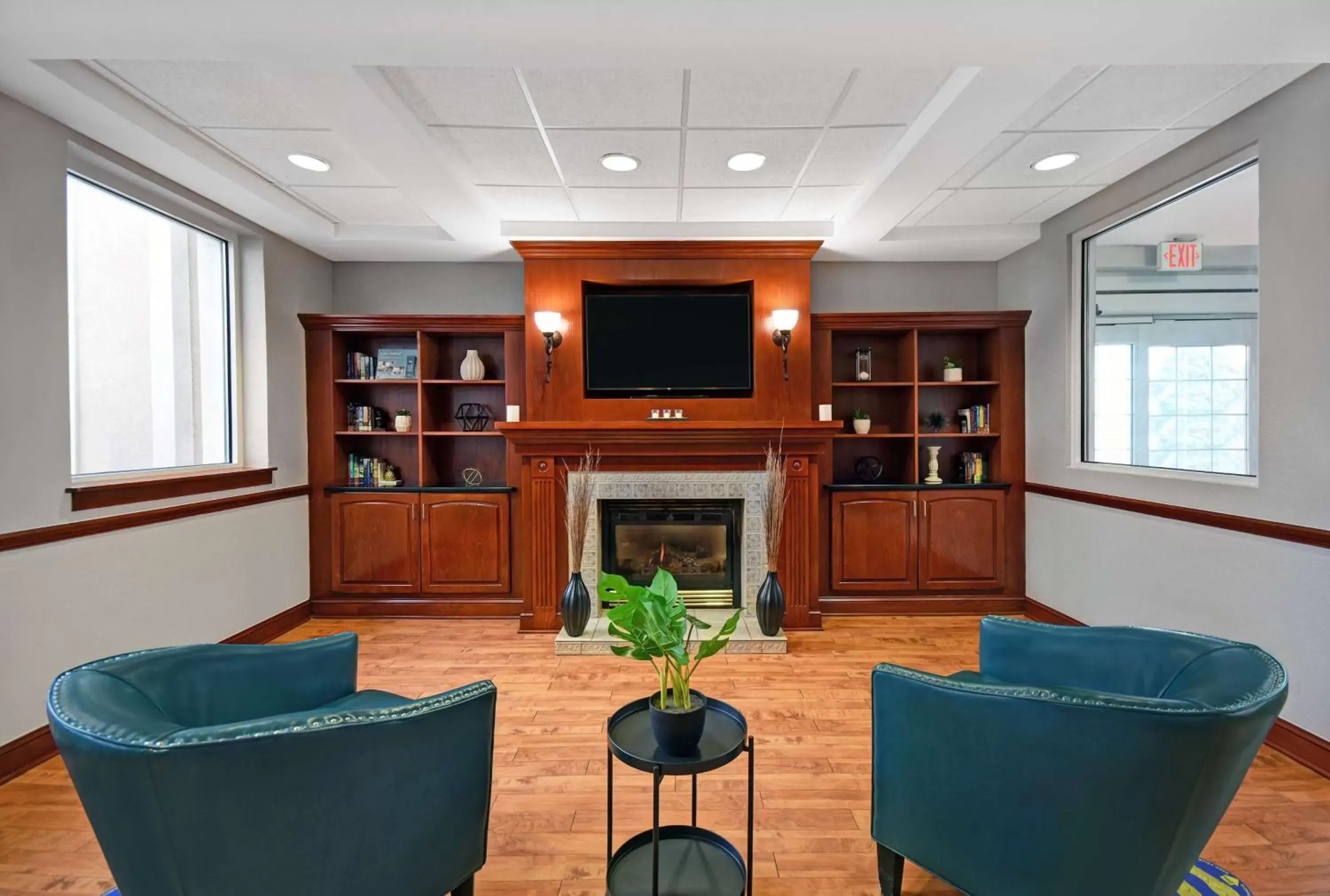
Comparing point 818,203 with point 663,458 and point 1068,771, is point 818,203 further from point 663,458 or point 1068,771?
point 1068,771

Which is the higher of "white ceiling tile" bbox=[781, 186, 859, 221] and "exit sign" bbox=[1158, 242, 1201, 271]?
"white ceiling tile" bbox=[781, 186, 859, 221]

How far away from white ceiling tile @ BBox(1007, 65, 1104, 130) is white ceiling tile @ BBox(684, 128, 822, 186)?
85 cm

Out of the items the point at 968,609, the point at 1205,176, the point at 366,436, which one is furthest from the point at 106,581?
the point at 1205,176

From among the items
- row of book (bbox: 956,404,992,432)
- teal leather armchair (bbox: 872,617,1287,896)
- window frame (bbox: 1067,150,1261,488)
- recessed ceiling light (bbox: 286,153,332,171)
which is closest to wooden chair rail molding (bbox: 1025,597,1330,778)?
window frame (bbox: 1067,150,1261,488)

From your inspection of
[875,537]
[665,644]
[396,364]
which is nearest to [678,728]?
[665,644]

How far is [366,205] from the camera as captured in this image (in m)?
3.68


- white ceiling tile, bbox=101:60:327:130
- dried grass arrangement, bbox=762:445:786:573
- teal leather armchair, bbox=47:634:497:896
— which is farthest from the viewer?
dried grass arrangement, bbox=762:445:786:573

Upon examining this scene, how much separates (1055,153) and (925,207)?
78 cm

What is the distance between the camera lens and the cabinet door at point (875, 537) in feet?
14.5

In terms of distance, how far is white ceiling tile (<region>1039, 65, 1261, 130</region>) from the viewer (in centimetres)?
231

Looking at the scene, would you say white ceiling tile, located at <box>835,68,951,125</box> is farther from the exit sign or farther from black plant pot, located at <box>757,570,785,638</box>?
black plant pot, located at <box>757,570,785,638</box>

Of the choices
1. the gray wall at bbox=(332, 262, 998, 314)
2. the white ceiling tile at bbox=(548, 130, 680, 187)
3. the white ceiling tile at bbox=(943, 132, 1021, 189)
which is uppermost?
the white ceiling tile at bbox=(548, 130, 680, 187)

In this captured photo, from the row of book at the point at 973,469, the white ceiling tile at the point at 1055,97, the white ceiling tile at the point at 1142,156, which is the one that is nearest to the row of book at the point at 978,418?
the row of book at the point at 973,469

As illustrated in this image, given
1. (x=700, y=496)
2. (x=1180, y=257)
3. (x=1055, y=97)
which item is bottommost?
(x=700, y=496)
